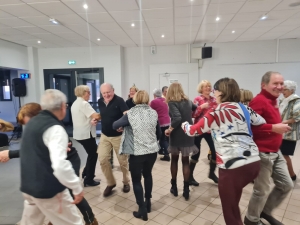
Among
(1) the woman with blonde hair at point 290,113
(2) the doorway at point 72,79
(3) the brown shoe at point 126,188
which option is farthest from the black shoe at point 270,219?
(2) the doorway at point 72,79

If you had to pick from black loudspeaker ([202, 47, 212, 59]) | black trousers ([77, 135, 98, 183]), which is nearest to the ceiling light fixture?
black trousers ([77, 135, 98, 183])

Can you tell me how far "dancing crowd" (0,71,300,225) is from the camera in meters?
1.40

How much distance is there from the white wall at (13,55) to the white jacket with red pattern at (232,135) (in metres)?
6.53

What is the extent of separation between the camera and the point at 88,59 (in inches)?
278

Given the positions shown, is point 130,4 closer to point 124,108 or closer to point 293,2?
point 124,108

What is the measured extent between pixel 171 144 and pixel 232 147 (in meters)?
1.11

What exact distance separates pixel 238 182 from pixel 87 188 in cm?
227

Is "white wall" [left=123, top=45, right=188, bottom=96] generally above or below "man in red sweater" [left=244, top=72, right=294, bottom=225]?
above

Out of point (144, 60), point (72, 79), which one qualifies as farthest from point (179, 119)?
point (72, 79)

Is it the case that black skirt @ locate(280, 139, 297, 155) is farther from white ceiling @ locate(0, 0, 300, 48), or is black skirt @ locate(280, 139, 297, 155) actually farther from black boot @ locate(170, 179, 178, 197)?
white ceiling @ locate(0, 0, 300, 48)

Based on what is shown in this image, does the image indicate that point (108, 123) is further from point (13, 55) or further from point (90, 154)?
point (13, 55)

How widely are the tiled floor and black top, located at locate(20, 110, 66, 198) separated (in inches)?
44.9

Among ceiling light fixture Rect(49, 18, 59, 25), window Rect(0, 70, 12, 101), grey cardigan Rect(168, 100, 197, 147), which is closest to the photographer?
grey cardigan Rect(168, 100, 197, 147)

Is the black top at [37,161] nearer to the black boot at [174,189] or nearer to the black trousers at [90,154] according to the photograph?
the black trousers at [90,154]
